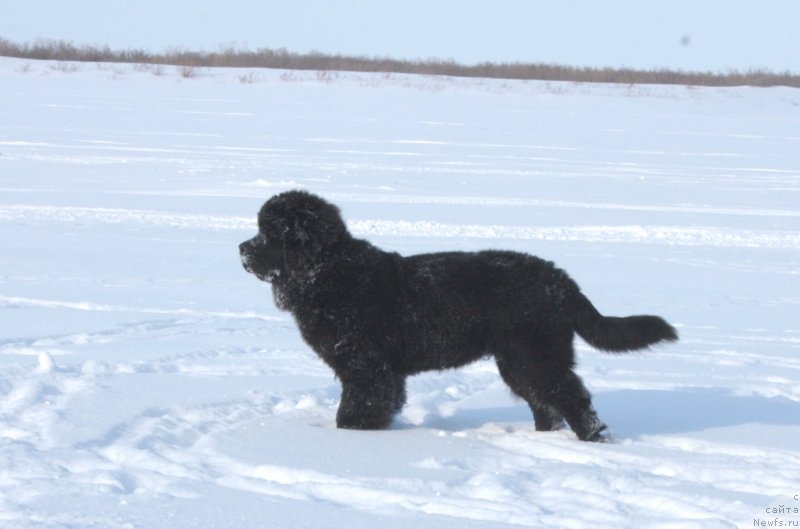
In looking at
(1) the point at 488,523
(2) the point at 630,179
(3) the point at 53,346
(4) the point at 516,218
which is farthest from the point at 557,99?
(1) the point at 488,523

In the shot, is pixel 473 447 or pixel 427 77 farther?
pixel 427 77

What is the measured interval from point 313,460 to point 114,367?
198 centimetres

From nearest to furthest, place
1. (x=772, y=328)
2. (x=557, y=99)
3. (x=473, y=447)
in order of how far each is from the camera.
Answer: (x=473, y=447) < (x=772, y=328) < (x=557, y=99)

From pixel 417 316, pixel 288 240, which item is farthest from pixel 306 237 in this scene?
pixel 417 316

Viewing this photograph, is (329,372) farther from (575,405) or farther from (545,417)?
(575,405)

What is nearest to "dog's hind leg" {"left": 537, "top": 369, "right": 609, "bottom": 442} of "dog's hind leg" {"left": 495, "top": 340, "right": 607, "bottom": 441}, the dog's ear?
"dog's hind leg" {"left": 495, "top": 340, "right": 607, "bottom": 441}

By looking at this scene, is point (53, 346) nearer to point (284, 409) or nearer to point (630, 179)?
point (284, 409)

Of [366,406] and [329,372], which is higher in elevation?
[366,406]

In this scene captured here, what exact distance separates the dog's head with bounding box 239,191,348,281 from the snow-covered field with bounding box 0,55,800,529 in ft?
2.42

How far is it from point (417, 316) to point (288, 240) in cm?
75

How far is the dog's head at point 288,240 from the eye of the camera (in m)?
5.32

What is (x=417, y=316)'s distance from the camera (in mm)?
5332

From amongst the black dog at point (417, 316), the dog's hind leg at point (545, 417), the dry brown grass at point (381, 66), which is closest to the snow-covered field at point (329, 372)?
the dog's hind leg at point (545, 417)

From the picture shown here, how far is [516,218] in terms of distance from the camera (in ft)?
41.6
